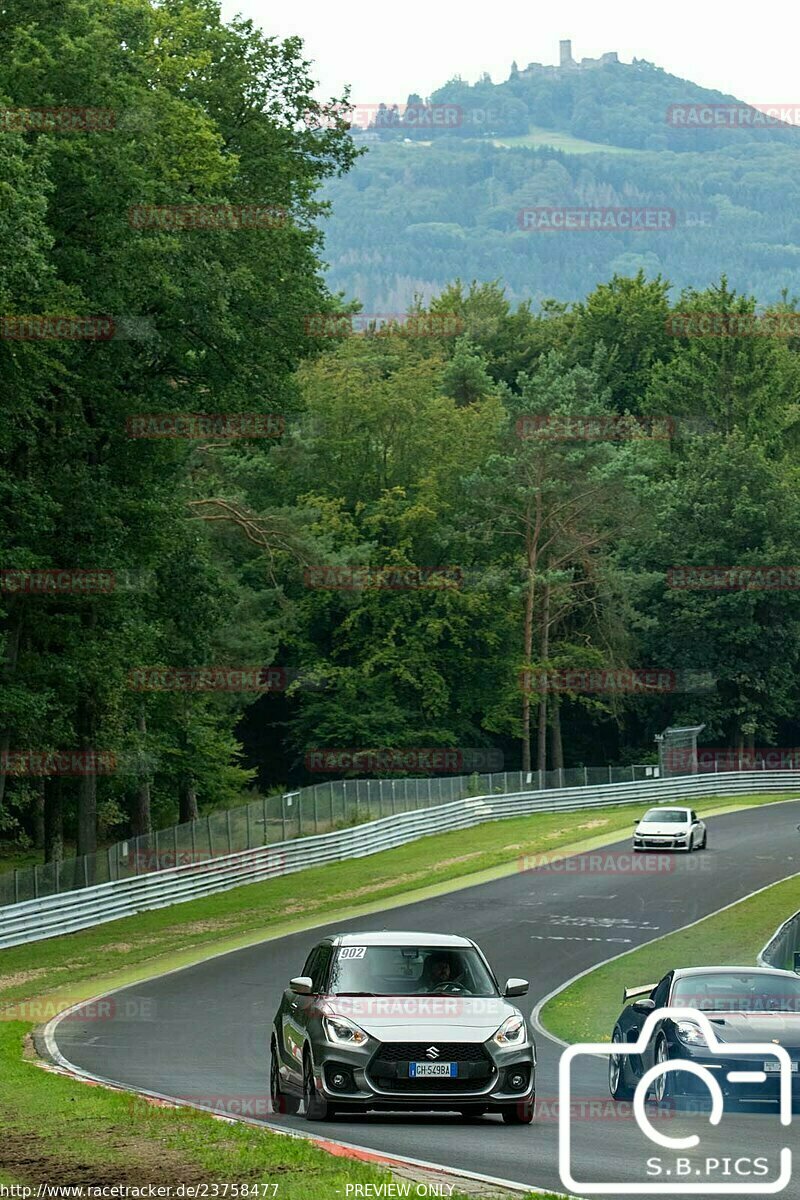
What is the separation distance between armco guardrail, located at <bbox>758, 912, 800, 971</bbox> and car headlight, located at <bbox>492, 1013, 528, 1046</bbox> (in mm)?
15569

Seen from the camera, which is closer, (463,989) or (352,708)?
(463,989)

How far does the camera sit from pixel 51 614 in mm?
39469

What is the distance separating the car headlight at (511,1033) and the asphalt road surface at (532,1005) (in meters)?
0.64

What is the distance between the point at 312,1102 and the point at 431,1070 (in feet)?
3.34

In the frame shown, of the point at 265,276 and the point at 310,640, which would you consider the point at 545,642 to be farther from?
the point at 265,276

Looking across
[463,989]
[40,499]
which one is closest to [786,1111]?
[463,989]

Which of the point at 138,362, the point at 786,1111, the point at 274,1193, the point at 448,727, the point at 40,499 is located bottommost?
the point at 448,727

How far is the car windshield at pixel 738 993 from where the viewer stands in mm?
16031

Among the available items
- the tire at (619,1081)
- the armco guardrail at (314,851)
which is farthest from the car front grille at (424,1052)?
the armco guardrail at (314,851)

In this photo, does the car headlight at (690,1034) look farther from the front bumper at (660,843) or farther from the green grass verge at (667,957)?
the front bumper at (660,843)

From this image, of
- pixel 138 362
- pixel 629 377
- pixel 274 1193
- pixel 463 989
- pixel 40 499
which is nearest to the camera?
pixel 274 1193

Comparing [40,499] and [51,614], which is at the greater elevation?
[40,499]

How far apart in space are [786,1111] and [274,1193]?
4938 millimetres

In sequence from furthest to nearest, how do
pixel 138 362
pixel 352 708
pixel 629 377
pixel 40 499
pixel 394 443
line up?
pixel 629 377, pixel 394 443, pixel 352 708, pixel 138 362, pixel 40 499
